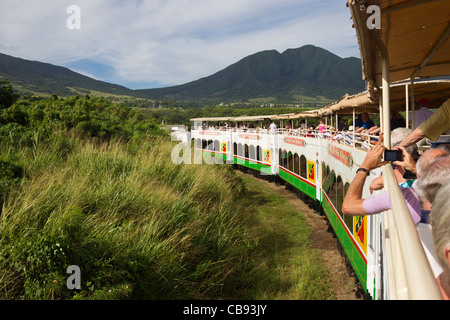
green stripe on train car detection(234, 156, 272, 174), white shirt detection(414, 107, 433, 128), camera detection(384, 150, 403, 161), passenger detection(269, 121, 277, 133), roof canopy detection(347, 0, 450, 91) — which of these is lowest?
green stripe on train car detection(234, 156, 272, 174)

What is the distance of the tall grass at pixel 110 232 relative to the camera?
3.66m

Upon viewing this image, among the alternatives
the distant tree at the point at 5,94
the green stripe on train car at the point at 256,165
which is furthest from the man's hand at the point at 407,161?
the distant tree at the point at 5,94

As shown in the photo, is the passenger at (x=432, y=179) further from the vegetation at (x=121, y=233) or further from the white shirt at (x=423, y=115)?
the white shirt at (x=423, y=115)

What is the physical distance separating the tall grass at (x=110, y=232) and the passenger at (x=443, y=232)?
10.7 feet

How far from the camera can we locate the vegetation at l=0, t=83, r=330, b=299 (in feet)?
12.2

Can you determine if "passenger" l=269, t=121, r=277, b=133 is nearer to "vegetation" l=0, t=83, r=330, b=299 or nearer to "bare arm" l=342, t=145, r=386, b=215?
"vegetation" l=0, t=83, r=330, b=299

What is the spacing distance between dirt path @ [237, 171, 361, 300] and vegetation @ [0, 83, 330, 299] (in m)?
0.28

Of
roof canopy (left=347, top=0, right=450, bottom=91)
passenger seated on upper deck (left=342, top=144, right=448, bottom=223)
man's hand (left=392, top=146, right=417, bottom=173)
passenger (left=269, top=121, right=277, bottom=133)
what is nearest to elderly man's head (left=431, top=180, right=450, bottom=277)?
passenger seated on upper deck (left=342, top=144, right=448, bottom=223)

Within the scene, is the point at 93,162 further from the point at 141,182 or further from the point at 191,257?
the point at 191,257

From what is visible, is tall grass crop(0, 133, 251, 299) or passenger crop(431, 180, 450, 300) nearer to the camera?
passenger crop(431, 180, 450, 300)

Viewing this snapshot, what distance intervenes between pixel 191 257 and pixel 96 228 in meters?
1.81

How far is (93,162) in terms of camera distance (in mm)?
6926

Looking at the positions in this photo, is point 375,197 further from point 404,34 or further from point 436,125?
point 404,34

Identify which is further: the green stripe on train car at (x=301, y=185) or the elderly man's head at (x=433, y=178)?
the green stripe on train car at (x=301, y=185)
